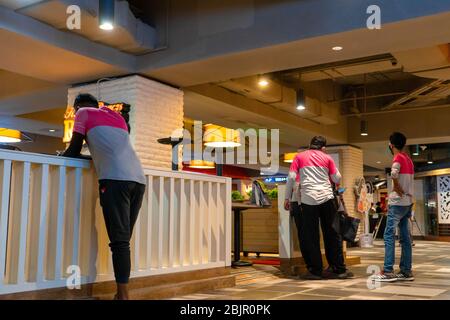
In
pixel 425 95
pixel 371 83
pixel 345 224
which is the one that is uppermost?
pixel 371 83

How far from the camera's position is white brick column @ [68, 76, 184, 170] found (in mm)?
6711

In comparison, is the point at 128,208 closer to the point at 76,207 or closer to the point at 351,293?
the point at 76,207

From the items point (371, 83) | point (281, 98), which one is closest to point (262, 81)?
point (281, 98)

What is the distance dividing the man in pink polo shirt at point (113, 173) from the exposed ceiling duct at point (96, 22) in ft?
8.60

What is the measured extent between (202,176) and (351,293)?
1.50 m

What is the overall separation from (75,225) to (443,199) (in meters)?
15.4

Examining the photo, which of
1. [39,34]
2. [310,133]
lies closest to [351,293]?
[39,34]

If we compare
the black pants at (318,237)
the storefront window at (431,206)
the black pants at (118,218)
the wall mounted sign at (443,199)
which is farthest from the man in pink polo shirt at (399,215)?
the storefront window at (431,206)

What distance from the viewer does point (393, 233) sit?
4.58 metres

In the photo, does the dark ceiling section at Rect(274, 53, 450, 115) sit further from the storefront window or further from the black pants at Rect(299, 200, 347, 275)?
the storefront window

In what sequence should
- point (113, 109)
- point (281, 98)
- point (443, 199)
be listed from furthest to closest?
1. point (443, 199)
2. point (281, 98)
3. point (113, 109)

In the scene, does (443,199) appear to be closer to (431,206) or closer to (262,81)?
(431,206)

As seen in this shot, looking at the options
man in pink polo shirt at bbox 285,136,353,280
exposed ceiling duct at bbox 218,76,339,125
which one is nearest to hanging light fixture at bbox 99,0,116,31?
man in pink polo shirt at bbox 285,136,353,280
